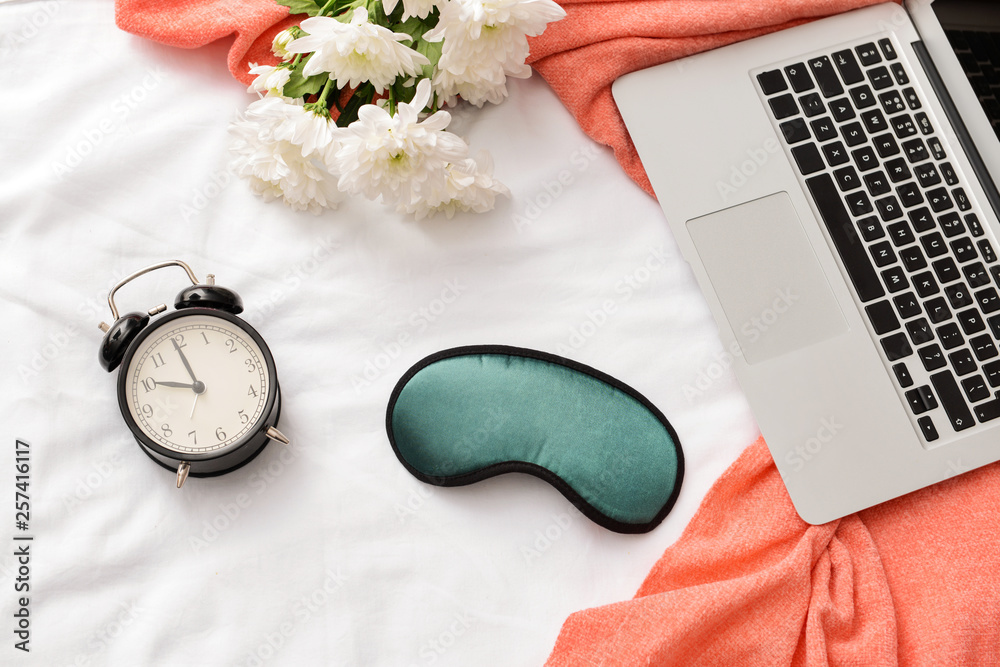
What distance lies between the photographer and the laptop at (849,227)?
0.70 meters

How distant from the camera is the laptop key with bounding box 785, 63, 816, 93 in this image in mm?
762

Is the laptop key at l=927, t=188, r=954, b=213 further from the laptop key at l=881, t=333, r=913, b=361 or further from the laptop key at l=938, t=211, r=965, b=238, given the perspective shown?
the laptop key at l=881, t=333, r=913, b=361

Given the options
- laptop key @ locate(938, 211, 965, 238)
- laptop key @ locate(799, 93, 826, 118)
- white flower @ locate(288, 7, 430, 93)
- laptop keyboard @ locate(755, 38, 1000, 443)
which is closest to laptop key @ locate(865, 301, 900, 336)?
laptop keyboard @ locate(755, 38, 1000, 443)

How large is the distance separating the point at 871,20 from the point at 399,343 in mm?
615

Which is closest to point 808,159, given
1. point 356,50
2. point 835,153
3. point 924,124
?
A: point 835,153

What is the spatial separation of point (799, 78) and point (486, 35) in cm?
36

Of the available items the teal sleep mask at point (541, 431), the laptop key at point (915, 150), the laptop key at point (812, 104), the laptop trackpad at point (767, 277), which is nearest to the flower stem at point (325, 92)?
the teal sleep mask at point (541, 431)

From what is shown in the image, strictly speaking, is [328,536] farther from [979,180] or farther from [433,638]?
[979,180]

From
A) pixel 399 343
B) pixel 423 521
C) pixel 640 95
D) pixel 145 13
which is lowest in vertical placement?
pixel 423 521

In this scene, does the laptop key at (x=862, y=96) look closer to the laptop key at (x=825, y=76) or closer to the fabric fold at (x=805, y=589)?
the laptop key at (x=825, y=76)

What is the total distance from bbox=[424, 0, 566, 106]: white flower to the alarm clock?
288mm

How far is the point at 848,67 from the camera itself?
766mm

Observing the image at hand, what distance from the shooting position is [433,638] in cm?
69

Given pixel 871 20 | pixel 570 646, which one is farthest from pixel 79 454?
pixel 871 20
